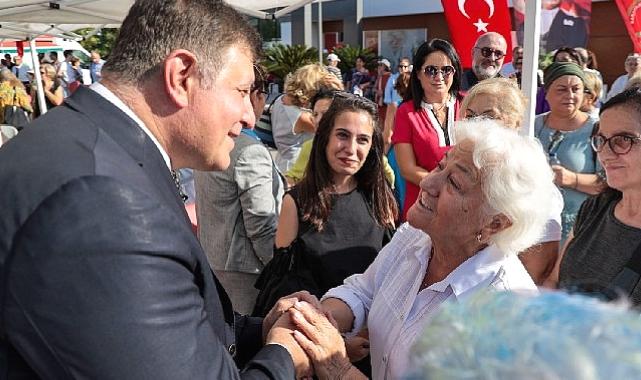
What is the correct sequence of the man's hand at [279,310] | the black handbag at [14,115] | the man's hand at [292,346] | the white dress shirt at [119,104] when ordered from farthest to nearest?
the black handbag at [14,115] → the man's hand at [279,310] → the man's hand at [292,346] → the white dress shirt at [119,104]

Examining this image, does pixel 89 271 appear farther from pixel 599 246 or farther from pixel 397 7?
pixel 397 7

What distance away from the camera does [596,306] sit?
0.76m

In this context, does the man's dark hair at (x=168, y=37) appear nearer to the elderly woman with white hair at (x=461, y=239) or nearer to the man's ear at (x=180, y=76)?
the man's ear at (x=180, y=76)

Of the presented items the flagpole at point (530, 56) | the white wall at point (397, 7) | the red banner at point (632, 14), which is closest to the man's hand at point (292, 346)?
the flagpole at point (530, 56)

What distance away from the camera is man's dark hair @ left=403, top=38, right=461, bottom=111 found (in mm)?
3960

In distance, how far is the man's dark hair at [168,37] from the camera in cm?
127

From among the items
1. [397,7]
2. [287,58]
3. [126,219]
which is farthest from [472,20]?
[397,7]

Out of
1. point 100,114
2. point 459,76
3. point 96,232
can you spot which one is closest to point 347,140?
point 459,76

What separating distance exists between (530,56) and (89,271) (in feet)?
9.10

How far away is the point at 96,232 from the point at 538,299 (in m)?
0.67

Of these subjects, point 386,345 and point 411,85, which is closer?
point 386,345

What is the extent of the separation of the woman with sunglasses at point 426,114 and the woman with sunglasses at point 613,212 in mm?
1258

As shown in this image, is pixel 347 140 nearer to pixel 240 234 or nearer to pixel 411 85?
pixel 240 234

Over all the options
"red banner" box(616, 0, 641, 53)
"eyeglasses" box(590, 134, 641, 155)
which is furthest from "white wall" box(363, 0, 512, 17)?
"eyeglasses" box(590, 134, 641, 155)
